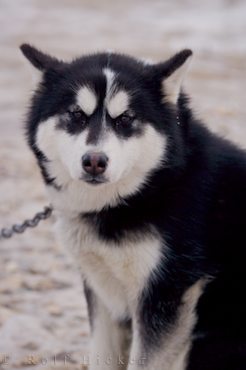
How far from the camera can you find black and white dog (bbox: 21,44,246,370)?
449cm

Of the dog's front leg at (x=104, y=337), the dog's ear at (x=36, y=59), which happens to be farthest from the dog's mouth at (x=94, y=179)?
the dog's front leg at (x=104, y=337)

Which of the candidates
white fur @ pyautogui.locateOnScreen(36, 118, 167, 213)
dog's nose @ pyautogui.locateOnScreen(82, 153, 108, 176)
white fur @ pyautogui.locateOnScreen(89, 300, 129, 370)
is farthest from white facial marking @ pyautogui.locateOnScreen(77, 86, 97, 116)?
white fur @ pyautogui.locateOnScreen(89, 300, 129, 370)

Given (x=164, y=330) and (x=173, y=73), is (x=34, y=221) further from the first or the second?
(x=173, y=73)

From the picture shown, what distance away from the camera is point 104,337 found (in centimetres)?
503

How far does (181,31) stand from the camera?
2281 centimetres

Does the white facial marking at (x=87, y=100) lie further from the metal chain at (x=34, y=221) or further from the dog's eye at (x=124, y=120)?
the metal chain at (x=34, y=221)

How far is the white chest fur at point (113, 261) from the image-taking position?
4.51m

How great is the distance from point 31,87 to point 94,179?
0.95 metres

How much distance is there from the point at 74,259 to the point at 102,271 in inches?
9.4

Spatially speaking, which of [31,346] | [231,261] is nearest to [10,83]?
[31,346]

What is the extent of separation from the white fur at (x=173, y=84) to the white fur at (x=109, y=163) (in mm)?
249

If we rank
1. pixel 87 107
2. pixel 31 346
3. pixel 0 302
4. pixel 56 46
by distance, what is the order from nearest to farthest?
pixel 87 107 → pixel 31 346 → pixel 0 302 → pixel 56 46

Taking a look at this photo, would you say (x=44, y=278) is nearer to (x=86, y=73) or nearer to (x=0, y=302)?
(x=0, y=302)

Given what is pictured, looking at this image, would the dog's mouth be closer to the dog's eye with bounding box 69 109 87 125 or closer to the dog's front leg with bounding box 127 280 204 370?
the dog's eye with bounding box 69 109 87 125
